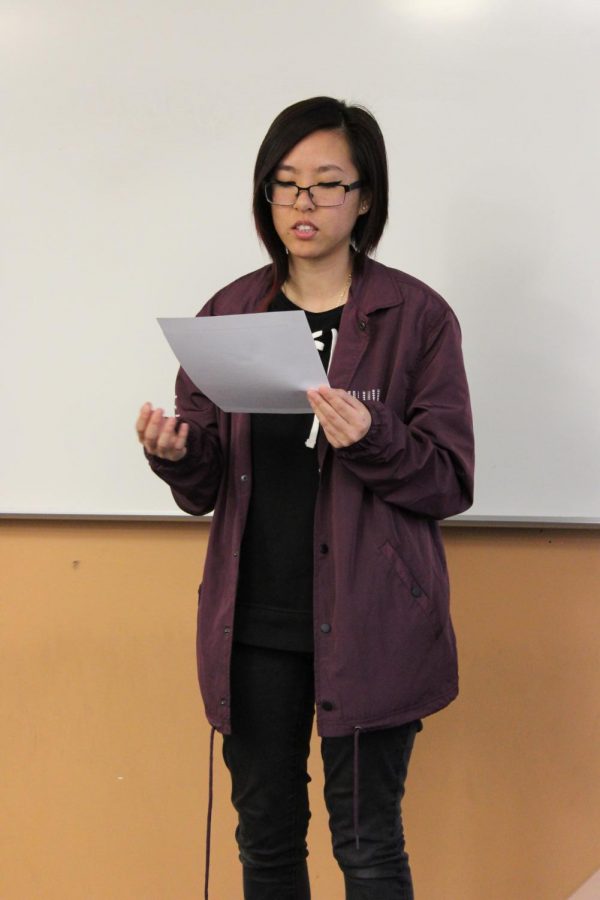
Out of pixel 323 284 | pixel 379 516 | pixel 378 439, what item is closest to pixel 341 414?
pixel 378 439

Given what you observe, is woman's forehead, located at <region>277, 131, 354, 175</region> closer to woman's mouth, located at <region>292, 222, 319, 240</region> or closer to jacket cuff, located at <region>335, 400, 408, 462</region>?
woman's mouth, located at <region>292, 222, 319, 240</region>

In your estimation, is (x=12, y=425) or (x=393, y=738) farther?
(x=12, y=425)

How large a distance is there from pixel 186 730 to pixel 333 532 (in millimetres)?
864

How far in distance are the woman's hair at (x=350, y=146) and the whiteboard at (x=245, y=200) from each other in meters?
0.43

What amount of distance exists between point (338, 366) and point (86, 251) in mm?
815

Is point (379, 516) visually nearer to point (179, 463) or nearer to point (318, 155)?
point (179, 463)

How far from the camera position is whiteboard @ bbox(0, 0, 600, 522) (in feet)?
5.75

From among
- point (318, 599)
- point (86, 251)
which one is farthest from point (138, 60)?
point (318, 599)

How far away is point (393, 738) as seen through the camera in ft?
4.28

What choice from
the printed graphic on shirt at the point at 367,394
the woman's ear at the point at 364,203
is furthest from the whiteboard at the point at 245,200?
the printed graphic on shirt at the point at 367,394

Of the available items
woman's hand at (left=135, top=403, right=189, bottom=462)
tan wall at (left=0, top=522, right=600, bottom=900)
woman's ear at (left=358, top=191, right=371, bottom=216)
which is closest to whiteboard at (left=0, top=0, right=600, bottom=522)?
tan wall at (left=0, top=522, right=600, bottom=900)

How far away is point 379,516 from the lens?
4.22 ft

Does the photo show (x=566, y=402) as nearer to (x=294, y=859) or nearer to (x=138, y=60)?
(x=294, y=859)

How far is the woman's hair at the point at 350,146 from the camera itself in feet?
4.39
